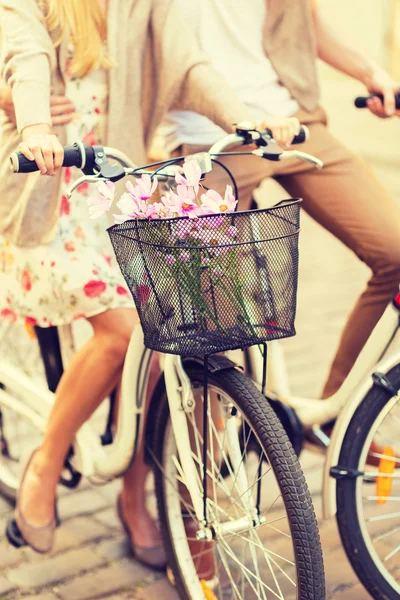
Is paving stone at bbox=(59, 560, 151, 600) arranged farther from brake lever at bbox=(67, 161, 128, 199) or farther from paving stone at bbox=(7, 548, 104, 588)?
brake lever at bbox=(67, 161, 128, 199)

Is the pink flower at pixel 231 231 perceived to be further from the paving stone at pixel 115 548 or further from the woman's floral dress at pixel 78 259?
the paving stone at pixel 115 548

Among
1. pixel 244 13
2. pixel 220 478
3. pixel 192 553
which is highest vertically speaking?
pixel 244 13

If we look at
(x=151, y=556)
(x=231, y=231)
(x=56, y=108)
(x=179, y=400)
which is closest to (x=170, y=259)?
(x=231, y=231)

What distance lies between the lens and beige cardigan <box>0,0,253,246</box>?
2.60m

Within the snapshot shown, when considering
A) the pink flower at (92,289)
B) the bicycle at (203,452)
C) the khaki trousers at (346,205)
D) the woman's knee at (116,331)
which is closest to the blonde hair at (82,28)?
the bicycle at (203,452)

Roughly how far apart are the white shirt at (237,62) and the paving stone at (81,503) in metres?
1.39

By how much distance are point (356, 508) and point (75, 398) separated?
88 cm

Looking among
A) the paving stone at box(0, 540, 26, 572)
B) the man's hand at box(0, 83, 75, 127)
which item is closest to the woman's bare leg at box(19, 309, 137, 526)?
the paving stone at box(0, 540, 26, 572)

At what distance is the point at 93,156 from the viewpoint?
7.29 feet

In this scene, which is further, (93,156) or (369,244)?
(369,244)

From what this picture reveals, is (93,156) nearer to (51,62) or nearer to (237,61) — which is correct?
(51,62)

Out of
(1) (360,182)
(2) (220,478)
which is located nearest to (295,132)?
(1) (360,182)

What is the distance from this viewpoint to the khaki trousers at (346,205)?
2787 millimetres

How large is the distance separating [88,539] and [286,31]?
5.96 feet
